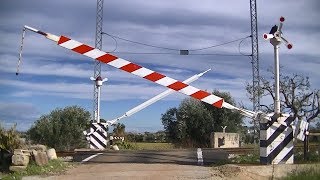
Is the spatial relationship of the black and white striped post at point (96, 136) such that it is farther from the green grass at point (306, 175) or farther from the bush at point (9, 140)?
the green grass at point (306, 175)

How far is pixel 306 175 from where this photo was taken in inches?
397

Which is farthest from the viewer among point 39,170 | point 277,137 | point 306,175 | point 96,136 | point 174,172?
point 96,136

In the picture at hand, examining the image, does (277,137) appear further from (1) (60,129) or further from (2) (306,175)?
(1) (60,129)

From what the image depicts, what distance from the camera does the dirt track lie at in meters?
10.5

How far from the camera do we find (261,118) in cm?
1261

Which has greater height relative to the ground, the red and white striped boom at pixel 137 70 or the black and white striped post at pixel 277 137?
the red and white striped boom at pixel 137 70

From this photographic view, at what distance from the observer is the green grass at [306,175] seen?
9.83m

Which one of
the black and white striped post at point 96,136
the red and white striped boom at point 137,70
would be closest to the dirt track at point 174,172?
the red and white striped boom at point 137,70

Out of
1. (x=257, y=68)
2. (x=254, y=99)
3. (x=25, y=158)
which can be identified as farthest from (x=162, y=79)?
(x=257, y=68)

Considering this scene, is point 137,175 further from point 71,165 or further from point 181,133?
point 181,133

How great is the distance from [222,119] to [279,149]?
23670mm

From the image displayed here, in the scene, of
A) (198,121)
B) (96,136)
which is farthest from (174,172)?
(198,121)

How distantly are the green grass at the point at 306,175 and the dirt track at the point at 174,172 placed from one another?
47cm

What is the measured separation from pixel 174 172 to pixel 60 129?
1885 cm
